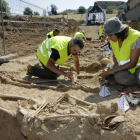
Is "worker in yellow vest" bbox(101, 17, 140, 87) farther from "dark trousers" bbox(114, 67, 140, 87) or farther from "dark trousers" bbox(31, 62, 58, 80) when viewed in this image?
"dark trousers" bbox(31, 62, 58, 80)

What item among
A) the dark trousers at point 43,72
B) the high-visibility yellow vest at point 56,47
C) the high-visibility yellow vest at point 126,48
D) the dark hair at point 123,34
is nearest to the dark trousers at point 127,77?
the high-visibility yellow vest at point 126,48

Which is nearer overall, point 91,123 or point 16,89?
point 91,123

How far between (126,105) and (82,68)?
267 centimetres

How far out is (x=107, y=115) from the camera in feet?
6.45

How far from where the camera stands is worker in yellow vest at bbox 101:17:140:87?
2.50m

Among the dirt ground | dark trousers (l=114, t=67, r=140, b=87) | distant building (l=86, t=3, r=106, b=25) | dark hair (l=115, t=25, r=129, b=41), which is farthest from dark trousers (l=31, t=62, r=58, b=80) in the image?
distant building (l=86, t=3, r=106, b=25)

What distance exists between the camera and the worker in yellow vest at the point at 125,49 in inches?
98.5

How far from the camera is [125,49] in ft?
8.90

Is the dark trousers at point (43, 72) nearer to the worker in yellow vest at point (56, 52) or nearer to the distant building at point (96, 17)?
the worker in yellow vest at point (56, 52)

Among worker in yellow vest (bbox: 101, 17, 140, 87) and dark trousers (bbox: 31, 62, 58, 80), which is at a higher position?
worker in yellow vest (bbox: 101, 17, 140, 87)

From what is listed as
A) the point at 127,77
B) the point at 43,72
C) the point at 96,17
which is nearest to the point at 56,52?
the point at 43,72

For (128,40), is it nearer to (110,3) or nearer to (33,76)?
(33,76)

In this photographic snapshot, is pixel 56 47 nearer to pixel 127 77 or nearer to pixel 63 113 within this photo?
pixel 63 113

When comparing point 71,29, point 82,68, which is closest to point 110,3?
point 71,29
